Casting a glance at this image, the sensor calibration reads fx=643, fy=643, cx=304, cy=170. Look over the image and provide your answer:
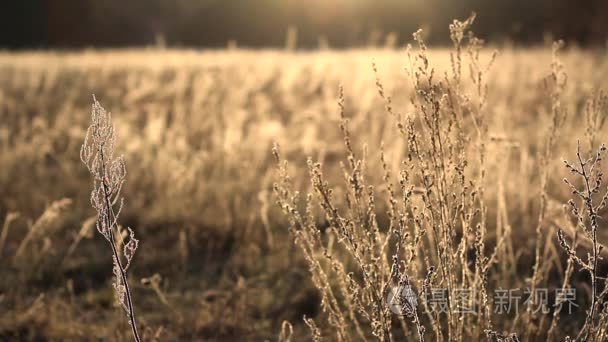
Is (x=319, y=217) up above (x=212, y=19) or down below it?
below

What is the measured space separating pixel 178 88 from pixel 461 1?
2399 cm

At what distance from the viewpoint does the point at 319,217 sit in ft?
13.8

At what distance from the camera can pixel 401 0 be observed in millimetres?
30859

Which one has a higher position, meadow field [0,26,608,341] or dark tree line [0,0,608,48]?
dark tree line [0,0,608,48]

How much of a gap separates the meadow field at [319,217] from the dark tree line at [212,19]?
21488mm

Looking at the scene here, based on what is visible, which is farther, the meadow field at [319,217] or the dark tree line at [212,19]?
the dark tree line at [212,19]

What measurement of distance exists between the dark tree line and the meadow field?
21.5 metres

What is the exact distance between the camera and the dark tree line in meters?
29.5

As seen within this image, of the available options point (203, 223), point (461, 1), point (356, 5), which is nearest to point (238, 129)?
point (203, 223)

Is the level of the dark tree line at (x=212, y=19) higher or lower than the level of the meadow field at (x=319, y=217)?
higher

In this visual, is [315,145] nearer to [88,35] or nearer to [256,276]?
[256,276]

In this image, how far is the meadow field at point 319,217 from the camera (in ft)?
6.62

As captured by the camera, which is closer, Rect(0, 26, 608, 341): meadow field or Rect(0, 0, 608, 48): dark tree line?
Rect(0, 26, 608, 341): meadow field

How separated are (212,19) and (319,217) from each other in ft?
97.5
